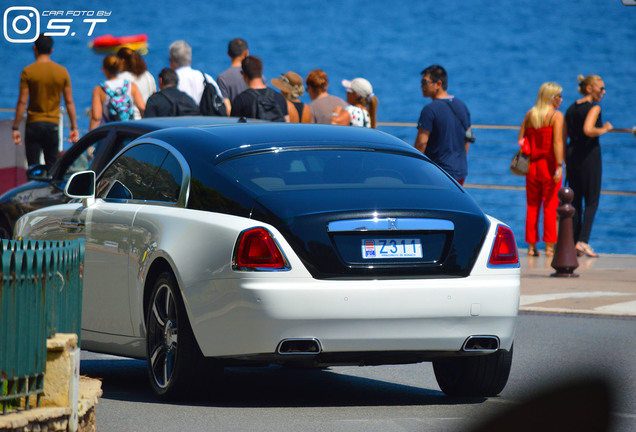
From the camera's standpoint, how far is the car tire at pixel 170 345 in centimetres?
564

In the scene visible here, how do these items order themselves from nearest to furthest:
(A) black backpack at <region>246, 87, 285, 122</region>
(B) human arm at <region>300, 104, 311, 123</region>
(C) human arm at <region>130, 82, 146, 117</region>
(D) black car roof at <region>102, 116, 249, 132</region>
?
(D) black car roof at <region>102, 116, 249, 132</region> < (A) black backpack at <region>246, 87, 285, 122</region> < (B) human arm at <region>300, 104, 311, 123</region> < (C) human arm at <region>130, 82, 146, 117</region>

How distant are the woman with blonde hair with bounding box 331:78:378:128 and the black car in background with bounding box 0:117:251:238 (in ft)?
9.52

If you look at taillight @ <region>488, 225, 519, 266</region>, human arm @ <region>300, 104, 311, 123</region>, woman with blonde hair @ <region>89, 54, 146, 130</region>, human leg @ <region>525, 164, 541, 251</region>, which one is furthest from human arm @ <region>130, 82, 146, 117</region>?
taillight @ <region>488, 225, 519, 266</region>

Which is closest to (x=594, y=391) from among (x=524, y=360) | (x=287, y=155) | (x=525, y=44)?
(x=287, y=155)

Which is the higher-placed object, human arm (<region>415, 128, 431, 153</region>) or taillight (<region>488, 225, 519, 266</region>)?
taillight (<region>488, 225, 519, 266</region>)

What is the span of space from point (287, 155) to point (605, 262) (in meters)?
10.2

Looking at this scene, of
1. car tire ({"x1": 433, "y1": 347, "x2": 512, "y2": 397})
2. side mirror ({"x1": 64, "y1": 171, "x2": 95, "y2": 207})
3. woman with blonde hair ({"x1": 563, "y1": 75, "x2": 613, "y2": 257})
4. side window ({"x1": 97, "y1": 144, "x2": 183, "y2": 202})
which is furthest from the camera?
woman with blonde hair ({"x1": 563, "y1": 75, "x2": 613, "y2": 257})

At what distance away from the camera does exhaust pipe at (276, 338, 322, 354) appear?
17.6ft

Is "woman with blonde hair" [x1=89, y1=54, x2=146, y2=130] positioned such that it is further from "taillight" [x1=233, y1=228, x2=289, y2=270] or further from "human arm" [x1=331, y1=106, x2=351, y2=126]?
"taillight" [x1=233, y1=228, x2=289, y2=270]

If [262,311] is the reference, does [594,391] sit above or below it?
above

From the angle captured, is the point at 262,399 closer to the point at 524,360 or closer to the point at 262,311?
the point at 262,311

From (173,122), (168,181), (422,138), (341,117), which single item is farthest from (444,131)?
(168,181)

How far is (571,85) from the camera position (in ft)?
409

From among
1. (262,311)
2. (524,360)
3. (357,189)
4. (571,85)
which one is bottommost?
(571,85)
